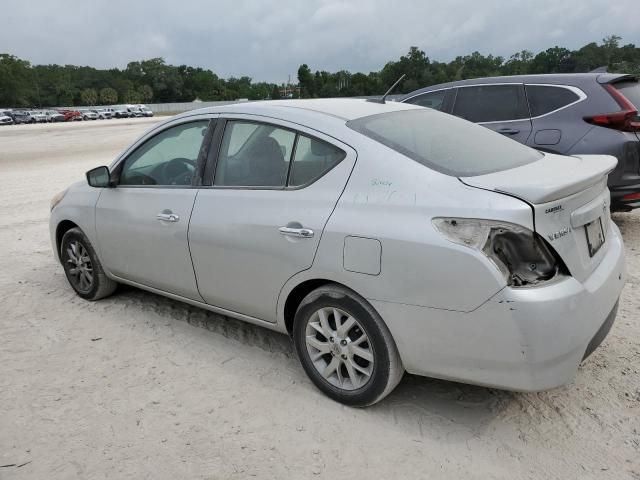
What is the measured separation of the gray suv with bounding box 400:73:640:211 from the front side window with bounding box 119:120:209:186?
3.69m

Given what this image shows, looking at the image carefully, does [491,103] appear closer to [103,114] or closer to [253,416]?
[253,416]

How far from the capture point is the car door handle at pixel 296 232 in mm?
2984

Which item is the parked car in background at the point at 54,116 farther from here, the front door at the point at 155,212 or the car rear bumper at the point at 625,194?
the car rear bumper at the point at 625,194

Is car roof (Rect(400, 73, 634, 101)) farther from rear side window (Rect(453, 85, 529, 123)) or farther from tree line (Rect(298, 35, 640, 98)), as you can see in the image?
tree line (Rect(298, 35, 640, 98))

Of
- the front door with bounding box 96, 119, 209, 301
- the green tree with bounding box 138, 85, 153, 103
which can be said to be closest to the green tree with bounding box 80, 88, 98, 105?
the green tree with bounding box 138, 85, 153, 103

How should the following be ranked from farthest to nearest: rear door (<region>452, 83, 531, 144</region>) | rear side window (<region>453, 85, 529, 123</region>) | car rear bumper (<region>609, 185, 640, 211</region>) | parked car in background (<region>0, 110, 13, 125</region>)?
parked car in background (<region>0, 110, 13, 125</region>) → rear side window (<region>453, 85, 529, 123</region>) → rear door (<region>452, 83, 531, 144</region>) → car rear bumper (<region>609, 185, 640, 211</region>)

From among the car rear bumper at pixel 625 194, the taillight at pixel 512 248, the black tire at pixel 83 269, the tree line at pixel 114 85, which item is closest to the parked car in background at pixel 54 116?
the tree line at pixel 114 85

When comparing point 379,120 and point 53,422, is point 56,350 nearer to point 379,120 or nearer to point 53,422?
point 53,422

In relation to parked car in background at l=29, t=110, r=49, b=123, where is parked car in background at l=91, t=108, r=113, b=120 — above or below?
below

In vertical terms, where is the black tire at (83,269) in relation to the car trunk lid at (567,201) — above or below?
below

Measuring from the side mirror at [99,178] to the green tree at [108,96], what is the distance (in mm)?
110237

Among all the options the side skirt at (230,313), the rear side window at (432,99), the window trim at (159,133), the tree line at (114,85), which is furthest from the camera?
the tree line at (114,85)

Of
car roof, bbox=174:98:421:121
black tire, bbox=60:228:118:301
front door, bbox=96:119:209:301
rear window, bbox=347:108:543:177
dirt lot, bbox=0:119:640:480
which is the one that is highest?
car roof, bbox=174:98:421:121

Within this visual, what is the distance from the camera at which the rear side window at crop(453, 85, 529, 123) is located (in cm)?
622
